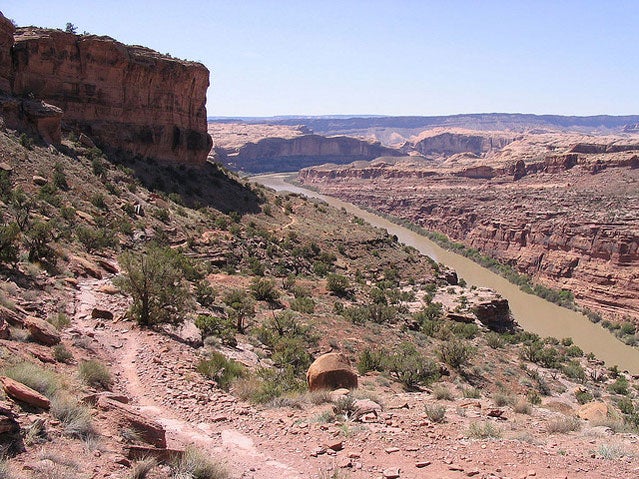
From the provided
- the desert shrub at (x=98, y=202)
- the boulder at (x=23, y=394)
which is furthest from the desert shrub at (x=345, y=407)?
the desert shrub at (x=98, y=202)

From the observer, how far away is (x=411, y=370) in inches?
523

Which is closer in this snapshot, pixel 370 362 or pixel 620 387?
pixel 370 362

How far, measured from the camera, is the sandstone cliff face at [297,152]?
12919 cm

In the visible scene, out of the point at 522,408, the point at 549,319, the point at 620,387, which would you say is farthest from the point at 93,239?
the point at 549,319

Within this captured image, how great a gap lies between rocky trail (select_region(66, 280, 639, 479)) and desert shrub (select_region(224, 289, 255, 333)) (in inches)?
216

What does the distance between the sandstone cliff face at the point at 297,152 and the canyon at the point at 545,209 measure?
1730 inches

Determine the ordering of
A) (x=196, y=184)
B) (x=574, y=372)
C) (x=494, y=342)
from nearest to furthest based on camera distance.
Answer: (x=574, y=372)
(x=494, y=342)
(x=196, y=184)

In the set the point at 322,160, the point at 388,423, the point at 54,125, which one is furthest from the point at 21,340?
the point at 322,160

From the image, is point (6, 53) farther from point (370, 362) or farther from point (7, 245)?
point (370, 362)

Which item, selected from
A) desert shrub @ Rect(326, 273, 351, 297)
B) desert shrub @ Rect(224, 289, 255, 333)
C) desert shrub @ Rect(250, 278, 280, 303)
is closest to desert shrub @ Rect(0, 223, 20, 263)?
desert shrub @ Rect(224, 289, 255, 333)

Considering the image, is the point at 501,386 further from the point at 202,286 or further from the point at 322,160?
the point at 322,160

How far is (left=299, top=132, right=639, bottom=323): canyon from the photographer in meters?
37.4

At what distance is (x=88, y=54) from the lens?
29.7 meters

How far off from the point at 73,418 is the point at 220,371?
4.45 meters
